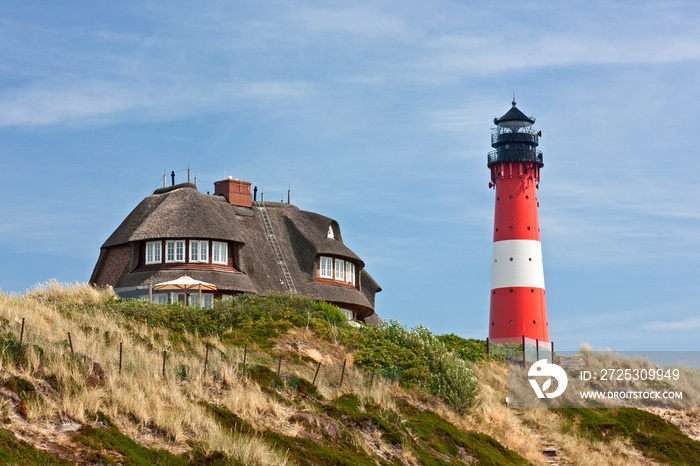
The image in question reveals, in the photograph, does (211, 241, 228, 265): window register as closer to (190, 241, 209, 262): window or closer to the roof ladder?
(190, 241, 209, 262): window

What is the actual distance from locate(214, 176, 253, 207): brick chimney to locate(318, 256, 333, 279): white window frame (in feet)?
17.7

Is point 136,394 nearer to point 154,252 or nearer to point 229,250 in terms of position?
point 154,252

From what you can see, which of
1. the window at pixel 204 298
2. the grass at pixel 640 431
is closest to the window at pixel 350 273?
the window at pixel 204 298

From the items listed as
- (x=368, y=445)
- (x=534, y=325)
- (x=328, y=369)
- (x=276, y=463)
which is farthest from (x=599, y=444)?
(x=534, y=325)

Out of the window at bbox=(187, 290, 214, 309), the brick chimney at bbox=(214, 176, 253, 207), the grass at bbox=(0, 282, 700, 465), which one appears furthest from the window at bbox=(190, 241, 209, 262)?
the grass at bbox=(0, 282, 700, 465)

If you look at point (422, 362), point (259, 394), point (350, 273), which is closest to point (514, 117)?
point (350, 273)

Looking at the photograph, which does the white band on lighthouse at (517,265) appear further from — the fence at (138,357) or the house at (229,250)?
the fence at (138,357)

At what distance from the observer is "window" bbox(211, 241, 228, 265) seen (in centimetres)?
4356

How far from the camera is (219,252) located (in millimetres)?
43844

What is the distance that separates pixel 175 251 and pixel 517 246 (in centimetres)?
2152

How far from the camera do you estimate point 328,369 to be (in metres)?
29.1

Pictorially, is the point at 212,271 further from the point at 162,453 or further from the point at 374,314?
the point at 162,453

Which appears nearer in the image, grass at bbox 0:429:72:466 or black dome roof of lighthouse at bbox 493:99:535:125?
grass at bbox 0:429:72:466

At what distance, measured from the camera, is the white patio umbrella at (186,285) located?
3931cm
